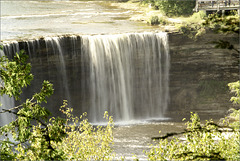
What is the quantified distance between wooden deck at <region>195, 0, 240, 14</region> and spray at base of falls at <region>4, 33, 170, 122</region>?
6.77m

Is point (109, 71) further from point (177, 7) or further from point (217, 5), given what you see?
point (177, 7)

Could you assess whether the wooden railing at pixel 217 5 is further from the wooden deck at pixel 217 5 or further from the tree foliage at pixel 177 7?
the tree foliage at pixel 177 7

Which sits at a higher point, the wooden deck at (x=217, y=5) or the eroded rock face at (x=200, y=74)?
the wooden deck at (x=217, y=5)

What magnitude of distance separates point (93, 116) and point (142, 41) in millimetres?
7075

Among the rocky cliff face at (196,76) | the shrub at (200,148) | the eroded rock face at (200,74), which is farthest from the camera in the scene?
the eroded rock face at (200,74)

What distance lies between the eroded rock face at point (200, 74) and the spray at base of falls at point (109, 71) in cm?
76

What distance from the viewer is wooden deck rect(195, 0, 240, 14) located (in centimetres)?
3584

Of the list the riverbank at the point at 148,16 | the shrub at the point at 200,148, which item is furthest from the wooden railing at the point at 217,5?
the shrub at the point at 200,148

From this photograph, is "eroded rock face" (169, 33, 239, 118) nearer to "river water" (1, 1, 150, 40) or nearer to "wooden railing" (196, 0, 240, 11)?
"wooden railing" (196, 0, 240, 11)

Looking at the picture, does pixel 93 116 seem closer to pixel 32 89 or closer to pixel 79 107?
pixel 79 107

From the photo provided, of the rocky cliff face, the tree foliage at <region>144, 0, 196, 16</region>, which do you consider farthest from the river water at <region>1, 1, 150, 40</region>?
the rocky cliff face

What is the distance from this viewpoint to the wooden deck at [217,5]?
118ft

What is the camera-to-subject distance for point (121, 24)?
38.5m

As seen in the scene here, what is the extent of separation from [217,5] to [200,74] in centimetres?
695
